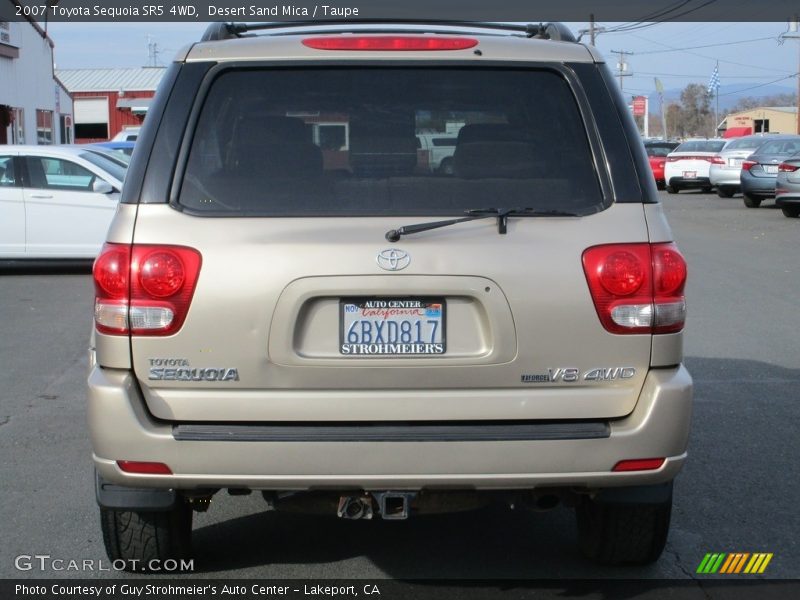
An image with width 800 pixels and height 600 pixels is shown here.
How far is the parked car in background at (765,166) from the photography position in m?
24.2

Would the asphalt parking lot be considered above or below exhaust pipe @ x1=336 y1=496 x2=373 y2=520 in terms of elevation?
below

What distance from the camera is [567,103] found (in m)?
3.93

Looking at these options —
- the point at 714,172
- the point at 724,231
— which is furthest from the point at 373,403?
the point at 714,172

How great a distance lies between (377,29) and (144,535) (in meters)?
2.23

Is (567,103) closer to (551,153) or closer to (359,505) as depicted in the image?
(551,153)

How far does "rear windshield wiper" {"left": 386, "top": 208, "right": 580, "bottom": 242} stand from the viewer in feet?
11.9

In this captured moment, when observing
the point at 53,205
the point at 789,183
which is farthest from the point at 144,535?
the point at 789,183

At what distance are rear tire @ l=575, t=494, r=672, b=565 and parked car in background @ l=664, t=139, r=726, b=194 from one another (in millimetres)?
27732

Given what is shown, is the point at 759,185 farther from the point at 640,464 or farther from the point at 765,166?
the point at 640,464

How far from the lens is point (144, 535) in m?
4.25

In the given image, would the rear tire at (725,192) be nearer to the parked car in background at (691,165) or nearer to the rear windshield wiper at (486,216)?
the parked car in background at (691,165)

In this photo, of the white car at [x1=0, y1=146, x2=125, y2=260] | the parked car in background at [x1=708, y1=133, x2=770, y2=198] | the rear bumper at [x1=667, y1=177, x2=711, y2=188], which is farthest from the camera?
the rear bumper at [x1=667, y1=177, x2=711, y2=188]

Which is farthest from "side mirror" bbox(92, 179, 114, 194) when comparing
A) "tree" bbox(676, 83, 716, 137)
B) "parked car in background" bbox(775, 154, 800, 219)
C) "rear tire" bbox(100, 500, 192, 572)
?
"tree" bbox(676, 83, 716, 137)

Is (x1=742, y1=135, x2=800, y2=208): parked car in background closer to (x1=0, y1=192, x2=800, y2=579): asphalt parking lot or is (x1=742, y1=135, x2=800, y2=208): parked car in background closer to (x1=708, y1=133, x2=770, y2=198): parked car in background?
(x1=708, y1=133, x2=770, y2=198): parked car in background
